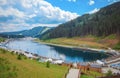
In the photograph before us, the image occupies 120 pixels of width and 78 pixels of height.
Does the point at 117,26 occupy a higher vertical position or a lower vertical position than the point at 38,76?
higher

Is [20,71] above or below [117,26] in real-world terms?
below

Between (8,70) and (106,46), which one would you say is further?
(106,46)

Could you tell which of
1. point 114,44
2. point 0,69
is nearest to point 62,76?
point 0,69

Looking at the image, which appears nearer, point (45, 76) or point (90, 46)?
point (45, 76)

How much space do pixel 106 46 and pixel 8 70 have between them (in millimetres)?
158983

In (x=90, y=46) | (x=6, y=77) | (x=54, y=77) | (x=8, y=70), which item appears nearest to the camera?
(x=6, y=77)

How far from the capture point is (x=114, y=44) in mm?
177875

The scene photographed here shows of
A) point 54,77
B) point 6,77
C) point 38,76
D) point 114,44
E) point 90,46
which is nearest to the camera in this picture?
point 6,77

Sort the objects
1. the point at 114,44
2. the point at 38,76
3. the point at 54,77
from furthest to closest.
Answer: the point at 114,44
the point at 54,77
the point at 38,76

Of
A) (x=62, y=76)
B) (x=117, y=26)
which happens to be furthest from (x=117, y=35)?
(x=62, y=76)

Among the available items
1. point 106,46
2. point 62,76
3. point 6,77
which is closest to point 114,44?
point 106,46

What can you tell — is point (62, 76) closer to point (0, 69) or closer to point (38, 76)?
point (38, 76)

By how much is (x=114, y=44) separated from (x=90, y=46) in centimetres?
2067

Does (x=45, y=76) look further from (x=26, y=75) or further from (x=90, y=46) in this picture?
(x=90, y=46)
